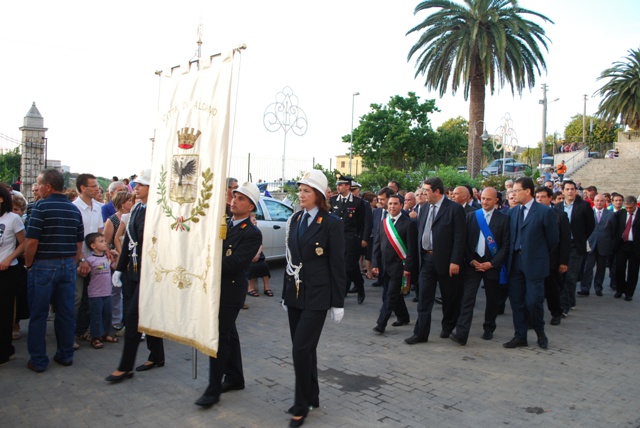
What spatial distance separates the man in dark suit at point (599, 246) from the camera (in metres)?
10.0

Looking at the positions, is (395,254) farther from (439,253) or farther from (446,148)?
(446,148)

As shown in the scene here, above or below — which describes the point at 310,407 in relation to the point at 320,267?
below

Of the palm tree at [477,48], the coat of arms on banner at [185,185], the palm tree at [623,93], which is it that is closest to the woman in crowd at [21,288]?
the coat of arms on banner at [185,185]

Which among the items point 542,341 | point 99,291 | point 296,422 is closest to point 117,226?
point 99,291

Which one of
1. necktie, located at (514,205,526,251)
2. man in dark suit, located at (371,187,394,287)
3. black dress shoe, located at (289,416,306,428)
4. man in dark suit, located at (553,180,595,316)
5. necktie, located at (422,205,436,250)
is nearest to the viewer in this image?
black dress shoe, located at (289,416,306,428)

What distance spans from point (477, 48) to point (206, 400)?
23886mm

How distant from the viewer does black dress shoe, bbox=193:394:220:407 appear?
4367mm

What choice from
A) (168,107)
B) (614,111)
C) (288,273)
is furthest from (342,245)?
(614,111)

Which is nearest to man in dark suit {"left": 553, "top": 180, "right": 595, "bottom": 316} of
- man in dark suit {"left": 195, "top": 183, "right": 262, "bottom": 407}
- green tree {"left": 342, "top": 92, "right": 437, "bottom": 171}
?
man in dark suit {"left": 195, "top": 183, "right": 262, "bottom": 407}

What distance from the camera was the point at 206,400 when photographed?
438cm

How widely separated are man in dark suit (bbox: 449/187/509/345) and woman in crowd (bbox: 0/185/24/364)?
4997mm

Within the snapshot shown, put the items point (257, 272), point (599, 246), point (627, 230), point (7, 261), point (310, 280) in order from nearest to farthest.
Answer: point (310, 280)
point (7, 261)
point (257, 272)
point (627, 230)
point (599, 246)

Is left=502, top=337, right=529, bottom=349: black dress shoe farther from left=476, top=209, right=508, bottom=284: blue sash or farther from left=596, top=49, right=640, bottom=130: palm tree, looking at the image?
left=596, top=49, right=640, bottom=130: palm tree

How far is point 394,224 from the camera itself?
287 inches
